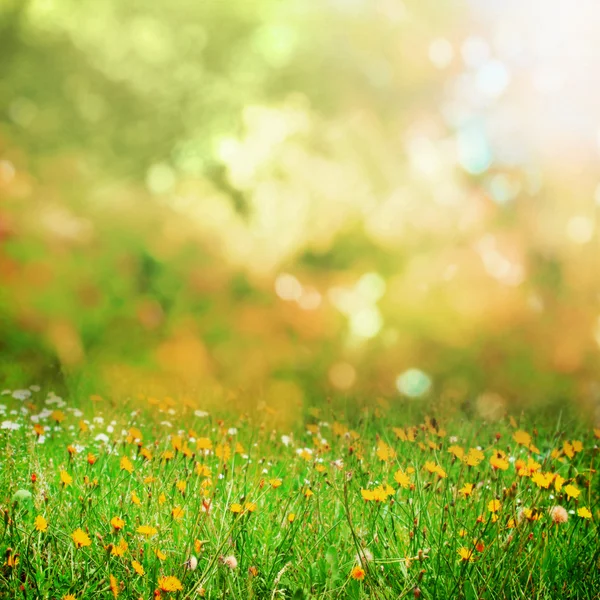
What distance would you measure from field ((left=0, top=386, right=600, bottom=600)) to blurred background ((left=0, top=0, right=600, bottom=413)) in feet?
2.10

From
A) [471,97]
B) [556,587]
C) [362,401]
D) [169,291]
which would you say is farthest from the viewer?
[471,97]

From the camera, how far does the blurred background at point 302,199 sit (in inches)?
108

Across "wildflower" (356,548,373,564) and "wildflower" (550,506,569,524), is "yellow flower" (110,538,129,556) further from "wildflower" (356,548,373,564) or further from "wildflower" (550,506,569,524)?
"wildflower" (550,506,569,524)

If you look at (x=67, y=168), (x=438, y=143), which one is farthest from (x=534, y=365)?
(x=67, y=168)

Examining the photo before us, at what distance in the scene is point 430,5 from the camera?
3.32 meters

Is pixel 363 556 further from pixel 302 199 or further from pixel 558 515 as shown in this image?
pixel 302 199

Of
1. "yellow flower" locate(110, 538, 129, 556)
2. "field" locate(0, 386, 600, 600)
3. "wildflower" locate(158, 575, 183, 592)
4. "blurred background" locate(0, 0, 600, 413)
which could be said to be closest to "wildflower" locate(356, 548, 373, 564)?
"field" locate(0, 386, 600, 600)

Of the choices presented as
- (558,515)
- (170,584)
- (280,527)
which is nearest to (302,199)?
(280,527)

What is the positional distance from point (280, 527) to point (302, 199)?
62.7 inches

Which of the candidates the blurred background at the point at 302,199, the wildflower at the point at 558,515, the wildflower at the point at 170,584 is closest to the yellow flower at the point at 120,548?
the wildflower at the point at 170,584

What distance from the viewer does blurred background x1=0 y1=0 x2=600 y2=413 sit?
2752 mm

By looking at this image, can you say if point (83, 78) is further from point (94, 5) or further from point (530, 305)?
point (530, 305)

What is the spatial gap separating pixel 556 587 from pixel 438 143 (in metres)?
2.20

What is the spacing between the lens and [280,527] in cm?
161
